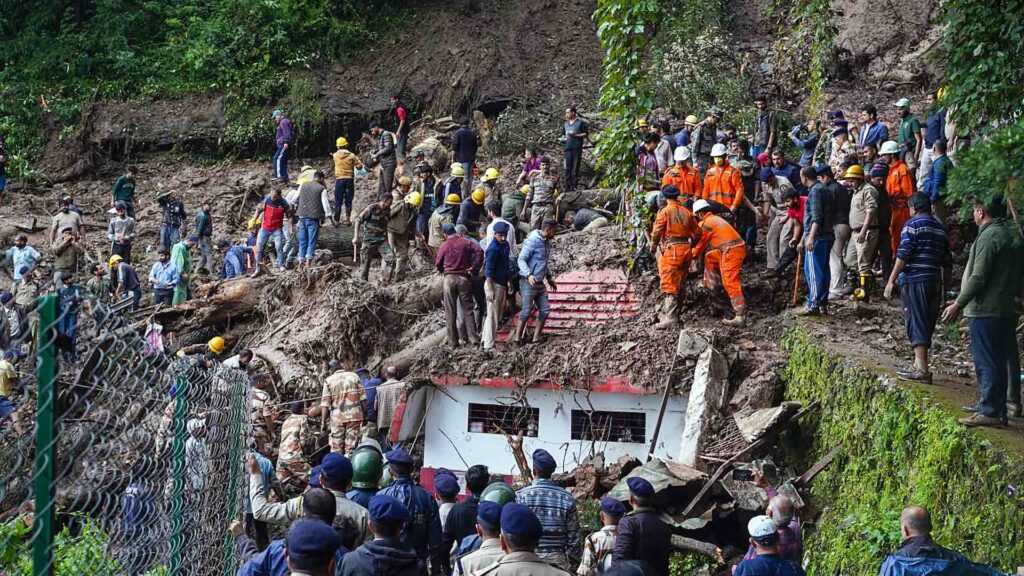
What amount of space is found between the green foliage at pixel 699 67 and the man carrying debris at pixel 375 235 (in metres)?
8.37

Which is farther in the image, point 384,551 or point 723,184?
point 723,184

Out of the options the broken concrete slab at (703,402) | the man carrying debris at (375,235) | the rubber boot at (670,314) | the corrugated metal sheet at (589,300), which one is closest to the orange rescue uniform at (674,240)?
the rubber boot at (670,314)

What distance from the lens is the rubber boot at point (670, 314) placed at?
1324cm

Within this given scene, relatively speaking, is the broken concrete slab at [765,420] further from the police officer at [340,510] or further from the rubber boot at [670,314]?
the police officer at [340,510]

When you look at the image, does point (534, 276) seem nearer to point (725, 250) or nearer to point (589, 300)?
point (589, 300)

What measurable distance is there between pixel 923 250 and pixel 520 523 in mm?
5832

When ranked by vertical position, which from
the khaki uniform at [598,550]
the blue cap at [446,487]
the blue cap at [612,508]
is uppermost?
the blue cap at [612,508]

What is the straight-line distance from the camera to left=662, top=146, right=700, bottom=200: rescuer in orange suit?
14.8 meters

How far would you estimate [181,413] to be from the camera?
495cm

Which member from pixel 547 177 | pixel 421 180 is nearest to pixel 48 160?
pixel 421 180

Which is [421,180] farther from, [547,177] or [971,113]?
[971,113]

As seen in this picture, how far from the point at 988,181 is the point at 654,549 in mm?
3336

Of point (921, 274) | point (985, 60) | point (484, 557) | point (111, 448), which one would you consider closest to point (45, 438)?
point (111, 448)

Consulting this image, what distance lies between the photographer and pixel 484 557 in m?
5.89
